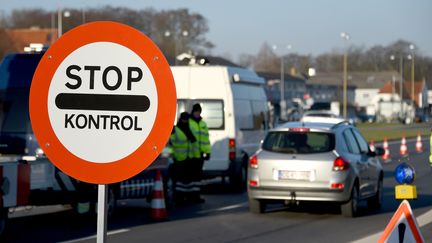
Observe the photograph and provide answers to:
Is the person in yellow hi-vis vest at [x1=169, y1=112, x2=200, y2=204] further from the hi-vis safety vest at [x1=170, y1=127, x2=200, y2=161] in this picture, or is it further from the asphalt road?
the asphalt road

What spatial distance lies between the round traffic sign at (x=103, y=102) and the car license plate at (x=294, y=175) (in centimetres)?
1164

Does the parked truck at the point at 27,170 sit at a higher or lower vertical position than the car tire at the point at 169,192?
higher

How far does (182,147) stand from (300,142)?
10.6ft

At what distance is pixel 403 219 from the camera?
5984mm

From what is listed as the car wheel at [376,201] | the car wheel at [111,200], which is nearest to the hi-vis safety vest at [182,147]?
the car wheel at [111,200]

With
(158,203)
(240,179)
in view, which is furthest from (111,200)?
(240,179)

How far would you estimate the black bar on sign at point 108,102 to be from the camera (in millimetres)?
4094

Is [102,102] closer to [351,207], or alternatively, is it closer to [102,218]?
[102,218]

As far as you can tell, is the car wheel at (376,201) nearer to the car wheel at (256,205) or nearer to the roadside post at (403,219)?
the car wheel at (256,205)

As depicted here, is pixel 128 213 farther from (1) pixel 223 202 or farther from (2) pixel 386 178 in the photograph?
(2) pixel 386 178

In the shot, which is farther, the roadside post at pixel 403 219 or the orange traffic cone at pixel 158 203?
the orange traffic cone at pixel 158 203

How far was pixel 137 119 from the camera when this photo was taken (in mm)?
4098

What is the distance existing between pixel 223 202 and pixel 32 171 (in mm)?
6752

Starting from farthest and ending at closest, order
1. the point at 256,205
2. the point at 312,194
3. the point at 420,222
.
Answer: the point at 256,205
the point at 312,194
the point at 420,222
